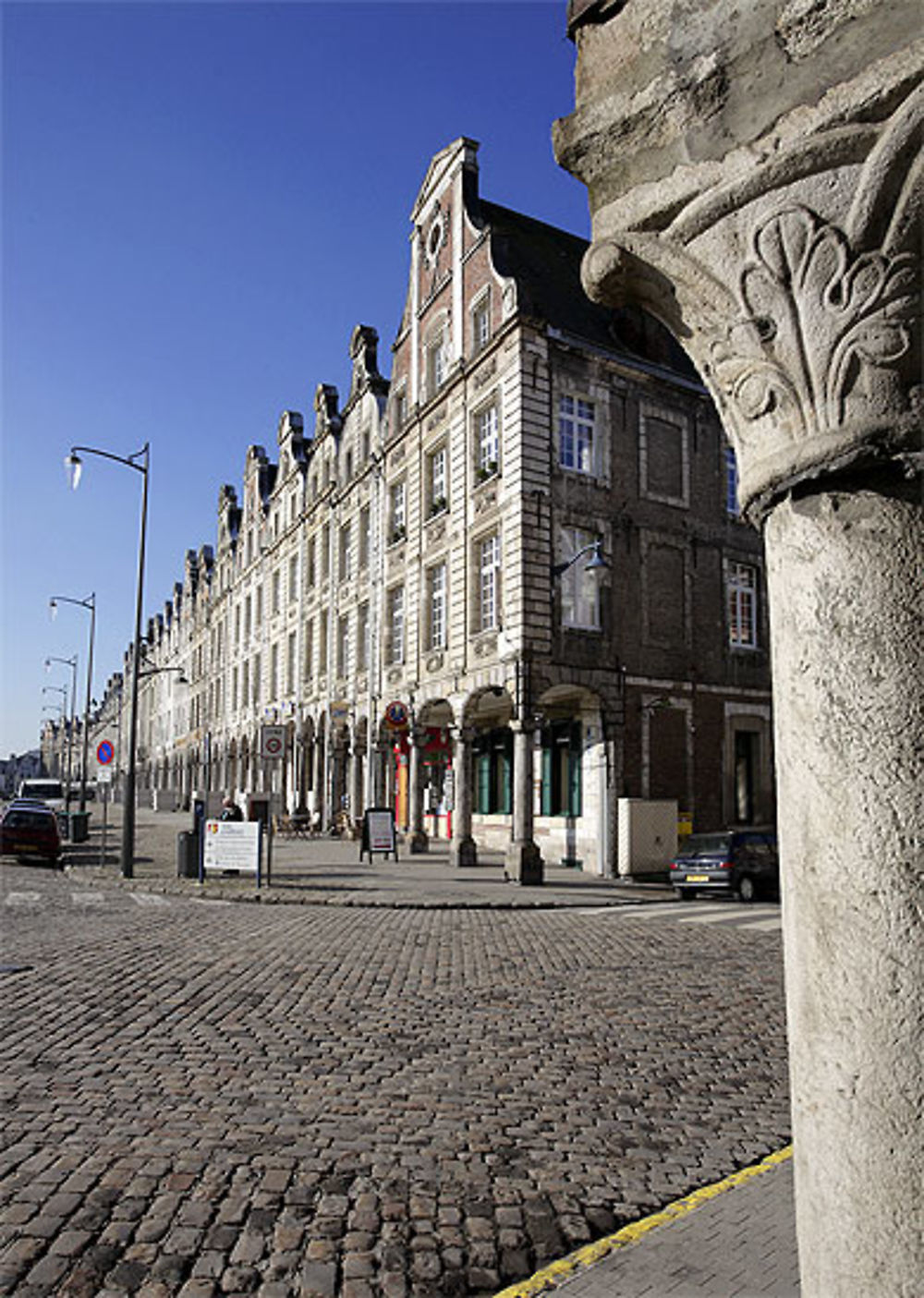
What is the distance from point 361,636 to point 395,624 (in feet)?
10.3

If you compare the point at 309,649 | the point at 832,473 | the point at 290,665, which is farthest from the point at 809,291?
the point at 290,665

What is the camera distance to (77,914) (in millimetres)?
13531

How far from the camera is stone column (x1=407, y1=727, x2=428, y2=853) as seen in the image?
26156mm

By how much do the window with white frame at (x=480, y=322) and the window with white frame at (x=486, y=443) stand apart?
5.38 feet

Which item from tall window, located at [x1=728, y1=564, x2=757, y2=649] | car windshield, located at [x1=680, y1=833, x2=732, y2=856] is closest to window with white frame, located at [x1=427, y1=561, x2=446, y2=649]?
tall window, located at [x1=728, y1=564, x2=757, y2=649]

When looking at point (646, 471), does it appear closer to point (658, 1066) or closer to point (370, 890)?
point (370, 890)

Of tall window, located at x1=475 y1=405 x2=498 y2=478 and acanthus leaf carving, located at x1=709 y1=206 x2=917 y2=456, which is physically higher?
tall window, located at x1=475 y1=405 x2=498 y2=478

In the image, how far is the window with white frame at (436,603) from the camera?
26.2 metres

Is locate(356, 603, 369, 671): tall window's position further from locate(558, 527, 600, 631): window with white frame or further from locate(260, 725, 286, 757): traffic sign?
locate(558, 527, 600, 631): window with white frame

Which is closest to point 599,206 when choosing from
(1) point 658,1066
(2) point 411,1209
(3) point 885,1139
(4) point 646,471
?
(3) point 885,1139

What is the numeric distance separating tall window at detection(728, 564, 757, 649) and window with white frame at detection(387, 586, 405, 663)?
30.5ft

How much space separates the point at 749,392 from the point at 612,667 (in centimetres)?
2063

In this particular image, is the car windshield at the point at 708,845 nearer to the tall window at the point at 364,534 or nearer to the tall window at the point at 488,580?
the tall window at the point at 488,580

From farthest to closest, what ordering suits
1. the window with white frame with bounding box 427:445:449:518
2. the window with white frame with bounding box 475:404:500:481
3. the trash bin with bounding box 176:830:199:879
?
the window with white frame with bounding box 427:445:449:518 → the window with white frame with bounding box 475:404:500:481 → the trash bin with bounding box 176:830:199:879
